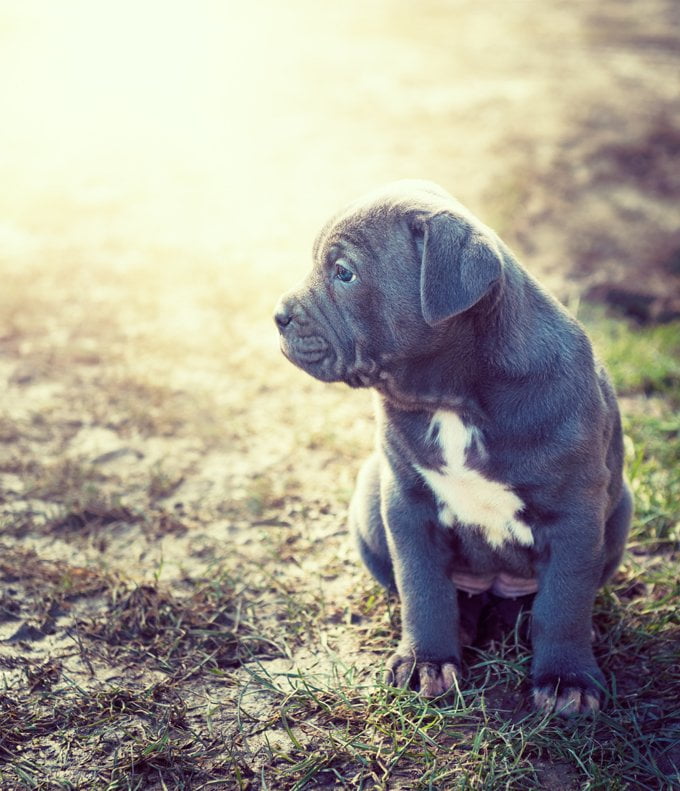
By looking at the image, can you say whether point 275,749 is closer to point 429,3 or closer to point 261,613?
point 261,613

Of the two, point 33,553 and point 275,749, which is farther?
point 33,553

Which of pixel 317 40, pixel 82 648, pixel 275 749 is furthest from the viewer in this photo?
pixel 317 40

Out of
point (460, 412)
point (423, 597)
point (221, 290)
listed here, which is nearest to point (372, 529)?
point (423, 597)

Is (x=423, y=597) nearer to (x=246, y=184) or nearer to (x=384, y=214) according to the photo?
(x=384, y=214)

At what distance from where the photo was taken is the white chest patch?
3.15 meters

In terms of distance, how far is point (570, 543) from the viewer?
3141 millimetres

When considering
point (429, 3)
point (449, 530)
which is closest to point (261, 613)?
point (449, 530)

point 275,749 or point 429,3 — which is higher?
point 429,3

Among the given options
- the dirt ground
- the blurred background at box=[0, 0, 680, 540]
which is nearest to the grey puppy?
the dirt ground

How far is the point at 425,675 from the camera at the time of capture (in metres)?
3.30

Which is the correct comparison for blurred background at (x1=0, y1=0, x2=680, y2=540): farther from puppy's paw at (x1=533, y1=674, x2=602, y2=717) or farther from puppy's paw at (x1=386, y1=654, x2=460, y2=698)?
puppy's paw at (x1=533, y1=674, x2=602, y2=717)

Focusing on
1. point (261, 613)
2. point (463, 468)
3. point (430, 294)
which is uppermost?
point (430, 294)

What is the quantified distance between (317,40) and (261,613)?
1115cm

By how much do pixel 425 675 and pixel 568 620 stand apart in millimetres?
559
